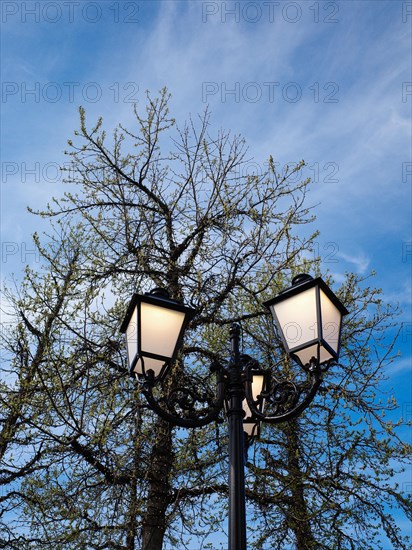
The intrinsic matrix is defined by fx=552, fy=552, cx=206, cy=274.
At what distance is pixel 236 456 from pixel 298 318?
1.04m

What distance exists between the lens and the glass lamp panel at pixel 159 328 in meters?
3.82

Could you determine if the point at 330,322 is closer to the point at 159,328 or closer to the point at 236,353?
the point at 236,353

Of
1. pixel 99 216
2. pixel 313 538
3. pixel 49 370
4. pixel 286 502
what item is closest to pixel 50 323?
pixel 49 370

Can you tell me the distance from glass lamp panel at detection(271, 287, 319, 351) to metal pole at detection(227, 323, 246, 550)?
1.41 ft

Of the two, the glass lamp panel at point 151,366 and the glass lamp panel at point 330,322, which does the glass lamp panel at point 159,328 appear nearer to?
the glass lamp panel at point 151,366

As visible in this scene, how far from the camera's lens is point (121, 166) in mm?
9344

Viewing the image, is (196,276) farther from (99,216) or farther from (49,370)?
(49,370)

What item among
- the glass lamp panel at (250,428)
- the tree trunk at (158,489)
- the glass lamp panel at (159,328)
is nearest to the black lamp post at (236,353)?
the glass lamp panel at (159,328)

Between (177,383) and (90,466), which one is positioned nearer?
(90,466)

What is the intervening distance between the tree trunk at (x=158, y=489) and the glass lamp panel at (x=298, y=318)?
136 inches

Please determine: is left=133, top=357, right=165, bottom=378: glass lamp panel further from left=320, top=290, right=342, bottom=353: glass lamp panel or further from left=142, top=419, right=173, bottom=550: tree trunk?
left=142, top=419, right=173, bottom=550: tree trunk

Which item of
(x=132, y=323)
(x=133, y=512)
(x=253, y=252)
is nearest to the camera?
(x=132, y=323)

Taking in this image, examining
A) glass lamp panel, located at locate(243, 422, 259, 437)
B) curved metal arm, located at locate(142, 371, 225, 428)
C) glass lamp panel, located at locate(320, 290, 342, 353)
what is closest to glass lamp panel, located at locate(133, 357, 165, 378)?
curved metal arm, located at locate(142, 371, 225, 428)

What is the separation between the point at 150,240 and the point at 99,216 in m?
0.98
